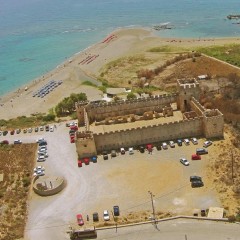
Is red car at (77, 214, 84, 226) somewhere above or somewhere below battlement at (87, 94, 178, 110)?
below

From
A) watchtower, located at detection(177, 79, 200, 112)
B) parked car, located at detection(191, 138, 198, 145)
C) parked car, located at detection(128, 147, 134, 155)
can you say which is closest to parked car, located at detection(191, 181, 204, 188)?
parked car, located at detection(191, 138, 198, 145)

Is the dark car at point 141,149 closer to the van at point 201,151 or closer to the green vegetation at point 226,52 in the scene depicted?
the van at point 201,151

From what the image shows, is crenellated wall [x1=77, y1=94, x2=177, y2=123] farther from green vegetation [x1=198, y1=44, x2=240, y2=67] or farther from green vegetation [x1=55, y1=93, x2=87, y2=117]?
green vegetation [x1=198, y1=44, x2=240, y2=67]

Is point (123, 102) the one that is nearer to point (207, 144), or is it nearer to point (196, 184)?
point (207, 144)

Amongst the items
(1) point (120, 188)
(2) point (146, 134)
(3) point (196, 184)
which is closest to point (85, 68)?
(2) point (146, 134)

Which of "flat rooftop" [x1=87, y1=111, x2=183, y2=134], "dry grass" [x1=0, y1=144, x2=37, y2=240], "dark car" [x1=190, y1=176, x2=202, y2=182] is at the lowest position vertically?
"dry grass" [x1=0, y1=144, x2=37, y2=240]

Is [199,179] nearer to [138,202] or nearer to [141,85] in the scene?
[138,202]
